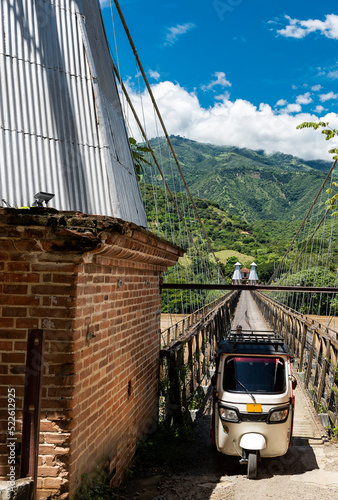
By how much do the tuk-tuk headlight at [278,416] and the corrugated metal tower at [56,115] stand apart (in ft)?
9.66

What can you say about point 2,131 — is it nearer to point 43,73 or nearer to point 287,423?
point 43,73

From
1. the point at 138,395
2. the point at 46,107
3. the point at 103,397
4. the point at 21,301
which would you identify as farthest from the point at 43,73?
the point at 138,395

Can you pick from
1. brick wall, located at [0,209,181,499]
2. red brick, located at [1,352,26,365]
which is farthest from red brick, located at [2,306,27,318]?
red brick, located at [1,352,26,365]

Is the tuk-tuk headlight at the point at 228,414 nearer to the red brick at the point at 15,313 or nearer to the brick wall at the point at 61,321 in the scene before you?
the brick wall at the point at 61,321

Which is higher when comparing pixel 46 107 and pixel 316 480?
pixel 46 107

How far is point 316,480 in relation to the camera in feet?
17.1

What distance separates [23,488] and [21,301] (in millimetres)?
1095

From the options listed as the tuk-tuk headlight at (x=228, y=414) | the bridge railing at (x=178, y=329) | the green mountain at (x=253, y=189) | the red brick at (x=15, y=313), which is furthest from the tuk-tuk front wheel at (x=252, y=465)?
the green mountain at (x=253, y=189)

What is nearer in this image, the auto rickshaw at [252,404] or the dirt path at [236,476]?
the dirt path at [236,476]

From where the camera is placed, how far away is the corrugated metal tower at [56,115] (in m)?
3.94

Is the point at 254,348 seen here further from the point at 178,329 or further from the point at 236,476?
the point at 178,329

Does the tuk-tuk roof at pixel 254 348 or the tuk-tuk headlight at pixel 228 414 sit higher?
the tuk-tuk roof at pixel 254 348

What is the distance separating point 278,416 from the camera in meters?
5.57

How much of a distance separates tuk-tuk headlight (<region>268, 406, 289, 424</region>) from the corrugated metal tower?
9.66ft
